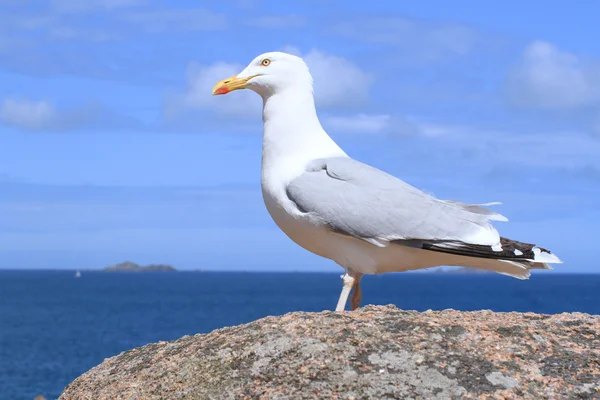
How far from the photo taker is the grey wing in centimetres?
834

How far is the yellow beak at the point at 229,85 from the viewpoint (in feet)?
30.7

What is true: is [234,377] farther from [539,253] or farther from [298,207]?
[539,253]

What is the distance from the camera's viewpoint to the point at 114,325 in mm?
93250

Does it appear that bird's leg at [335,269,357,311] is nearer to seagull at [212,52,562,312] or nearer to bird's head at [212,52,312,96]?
seagull at [212,52,562,312]

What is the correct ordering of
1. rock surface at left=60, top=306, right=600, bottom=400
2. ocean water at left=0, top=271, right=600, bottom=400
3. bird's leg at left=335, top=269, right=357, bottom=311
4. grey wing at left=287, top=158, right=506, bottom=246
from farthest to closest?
ocean water at left=0, top=271, right=600, bottom=400
grey wing at left=287, top=158, right=506, bottom=246
bird's leg at left=335, top=269, right=357, bottom=311
rock surface at left=60, top=306, right=600, bottom=400

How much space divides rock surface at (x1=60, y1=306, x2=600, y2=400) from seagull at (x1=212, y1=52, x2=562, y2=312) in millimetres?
1036

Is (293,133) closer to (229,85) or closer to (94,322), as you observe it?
(229,85)

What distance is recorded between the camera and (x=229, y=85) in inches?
372

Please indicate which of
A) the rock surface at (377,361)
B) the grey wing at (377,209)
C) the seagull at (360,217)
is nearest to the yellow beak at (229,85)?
the seagull at (360,217)

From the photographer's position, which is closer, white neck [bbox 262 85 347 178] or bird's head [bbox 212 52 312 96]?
white neck [bbox 262 85 347 178]

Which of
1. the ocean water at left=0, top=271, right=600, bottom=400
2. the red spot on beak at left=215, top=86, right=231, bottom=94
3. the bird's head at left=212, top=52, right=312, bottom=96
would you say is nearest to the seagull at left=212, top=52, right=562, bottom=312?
the bird's head at left=212, top=52, right=312, bottom=96

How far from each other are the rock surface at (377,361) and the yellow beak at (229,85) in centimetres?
297

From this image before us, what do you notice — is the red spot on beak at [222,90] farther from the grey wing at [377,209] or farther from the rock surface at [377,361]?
the rock surface at [377,361]

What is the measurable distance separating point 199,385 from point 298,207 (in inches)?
97.6
